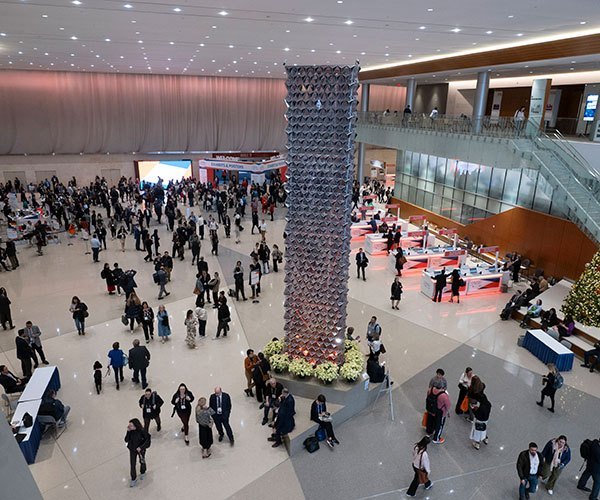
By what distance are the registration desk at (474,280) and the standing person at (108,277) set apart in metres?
9.88

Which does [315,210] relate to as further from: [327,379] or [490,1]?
[490,1]

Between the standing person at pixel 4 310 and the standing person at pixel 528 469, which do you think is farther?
the standing person at pixel 4 310

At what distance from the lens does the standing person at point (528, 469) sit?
6609 millimetres

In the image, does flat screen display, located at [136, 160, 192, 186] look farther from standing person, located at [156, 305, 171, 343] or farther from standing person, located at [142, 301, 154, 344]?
standing person, located at [156, 305, 171, 343]

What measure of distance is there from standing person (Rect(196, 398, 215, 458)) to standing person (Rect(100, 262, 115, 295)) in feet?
24.5

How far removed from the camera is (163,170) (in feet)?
115

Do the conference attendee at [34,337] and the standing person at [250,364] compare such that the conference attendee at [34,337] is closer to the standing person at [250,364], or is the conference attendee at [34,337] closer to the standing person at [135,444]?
the standing person at [135,444]

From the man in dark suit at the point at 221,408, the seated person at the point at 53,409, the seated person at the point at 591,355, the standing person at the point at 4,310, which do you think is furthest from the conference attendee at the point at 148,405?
the seated person at the point at 591,355

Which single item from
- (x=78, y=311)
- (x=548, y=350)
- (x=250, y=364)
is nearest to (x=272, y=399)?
(x=250, y=364)

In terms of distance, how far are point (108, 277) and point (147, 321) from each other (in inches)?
138

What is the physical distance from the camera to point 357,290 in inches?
588

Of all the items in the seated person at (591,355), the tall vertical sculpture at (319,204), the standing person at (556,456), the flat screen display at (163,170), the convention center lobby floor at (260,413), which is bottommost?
the convention center lobby floor at (260,413)

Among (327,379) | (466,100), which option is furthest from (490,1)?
(466,100)

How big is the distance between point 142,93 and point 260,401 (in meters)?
29.7
